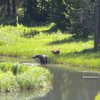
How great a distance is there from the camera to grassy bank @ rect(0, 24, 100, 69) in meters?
35.5

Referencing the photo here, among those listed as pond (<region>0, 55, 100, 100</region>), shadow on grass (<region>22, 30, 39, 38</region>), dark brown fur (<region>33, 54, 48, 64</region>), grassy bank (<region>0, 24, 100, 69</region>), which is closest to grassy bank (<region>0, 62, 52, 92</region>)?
pond (<region>0, 55, 100, 100</region>)

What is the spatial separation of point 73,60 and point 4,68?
27.9ft

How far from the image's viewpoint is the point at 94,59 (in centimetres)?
3438

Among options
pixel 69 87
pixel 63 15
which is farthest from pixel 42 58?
pixel 63 15

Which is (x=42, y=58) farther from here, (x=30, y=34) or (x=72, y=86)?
(x=30, y=34)

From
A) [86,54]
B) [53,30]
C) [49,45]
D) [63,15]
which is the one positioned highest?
[63,15]

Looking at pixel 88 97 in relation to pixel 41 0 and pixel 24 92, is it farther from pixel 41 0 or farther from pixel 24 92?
pixel 41 0

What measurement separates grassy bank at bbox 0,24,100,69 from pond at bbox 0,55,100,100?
1.91 meters

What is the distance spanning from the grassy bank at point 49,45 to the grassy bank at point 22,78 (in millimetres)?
7244

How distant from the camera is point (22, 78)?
24641 mm

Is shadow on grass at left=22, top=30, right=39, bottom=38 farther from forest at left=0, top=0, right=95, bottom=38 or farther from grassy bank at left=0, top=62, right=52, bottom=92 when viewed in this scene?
grassy bank at left=0, top=62, right=52, bottom=92

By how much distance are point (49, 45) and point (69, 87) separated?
17.1 m

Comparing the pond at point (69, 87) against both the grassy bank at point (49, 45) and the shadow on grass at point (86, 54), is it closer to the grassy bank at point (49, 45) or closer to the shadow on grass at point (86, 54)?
the grassy bank at point (49, 45)

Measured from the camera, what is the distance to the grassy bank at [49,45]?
35469 millimetres
